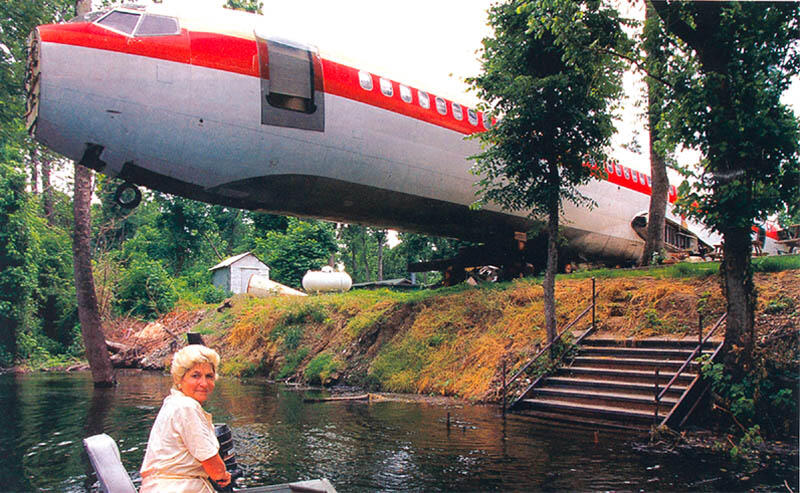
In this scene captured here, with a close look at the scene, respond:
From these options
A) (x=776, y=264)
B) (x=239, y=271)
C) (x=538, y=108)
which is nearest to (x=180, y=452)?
(x=538, y=108)

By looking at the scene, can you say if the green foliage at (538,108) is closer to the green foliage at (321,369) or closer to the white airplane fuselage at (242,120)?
the white airplane fuselage at (242,120)

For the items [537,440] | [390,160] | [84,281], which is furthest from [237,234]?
[537,440]

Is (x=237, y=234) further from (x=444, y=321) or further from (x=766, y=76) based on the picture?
(x=766, y=76)

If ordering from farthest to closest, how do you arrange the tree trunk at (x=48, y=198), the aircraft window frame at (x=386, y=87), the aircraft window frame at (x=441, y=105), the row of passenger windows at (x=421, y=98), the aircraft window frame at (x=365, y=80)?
the tree trunk at (x=48, y=198), the aircraft window frame at (x=441, y=105), the aircraft window frame at (x=386, y=87), the row of passenger windows at (x=421, y=98), the aircraft window frame at (x=365, y=80)

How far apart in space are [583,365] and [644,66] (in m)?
5.94

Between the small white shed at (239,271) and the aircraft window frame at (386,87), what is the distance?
2604 cm

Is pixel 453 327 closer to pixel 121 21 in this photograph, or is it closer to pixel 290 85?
pixel 290 85

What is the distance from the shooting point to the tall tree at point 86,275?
53.4 ft

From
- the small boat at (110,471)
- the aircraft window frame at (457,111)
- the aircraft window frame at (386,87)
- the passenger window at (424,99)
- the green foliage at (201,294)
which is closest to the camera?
the small boat at (110,471)

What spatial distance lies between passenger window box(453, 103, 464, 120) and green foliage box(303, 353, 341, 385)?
8.08m

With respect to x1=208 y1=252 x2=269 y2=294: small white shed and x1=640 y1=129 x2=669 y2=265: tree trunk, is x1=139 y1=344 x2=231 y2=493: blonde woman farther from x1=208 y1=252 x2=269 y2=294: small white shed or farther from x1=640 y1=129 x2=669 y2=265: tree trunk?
x1=208 y1=252 x2=269 y2=294: small white shed

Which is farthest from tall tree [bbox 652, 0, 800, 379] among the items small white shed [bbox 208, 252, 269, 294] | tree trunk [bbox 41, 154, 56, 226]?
tree trunk [bbox 41, 154, 56, 226]

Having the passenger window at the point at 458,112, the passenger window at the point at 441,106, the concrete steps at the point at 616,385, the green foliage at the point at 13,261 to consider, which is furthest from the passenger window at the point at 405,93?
the green foliage at the point at 13,261

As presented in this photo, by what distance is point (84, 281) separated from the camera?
16.2m
